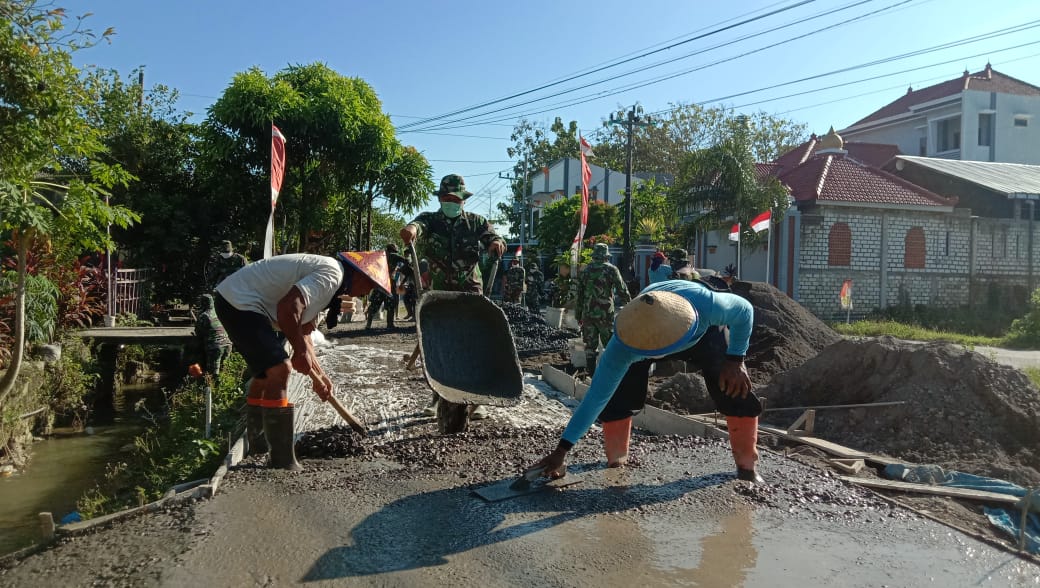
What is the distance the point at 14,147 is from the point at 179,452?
121 inches

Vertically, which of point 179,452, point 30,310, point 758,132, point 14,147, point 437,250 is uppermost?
point 758,132

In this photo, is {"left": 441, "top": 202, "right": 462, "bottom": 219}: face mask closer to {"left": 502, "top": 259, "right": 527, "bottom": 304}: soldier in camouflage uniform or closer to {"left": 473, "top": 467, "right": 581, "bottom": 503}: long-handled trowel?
{"left": 473, "top": 467, "right": 581, "bottom": 503}: long-handled trowel

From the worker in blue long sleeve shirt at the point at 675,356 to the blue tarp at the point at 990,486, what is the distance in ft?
3.99

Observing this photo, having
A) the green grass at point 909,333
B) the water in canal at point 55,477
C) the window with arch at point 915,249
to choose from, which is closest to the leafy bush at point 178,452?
the water in canal at point 55,477

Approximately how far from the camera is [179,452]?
6.35 meters

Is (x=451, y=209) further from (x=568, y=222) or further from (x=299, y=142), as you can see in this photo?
(x=568, y=222)

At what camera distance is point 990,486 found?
14.6ft

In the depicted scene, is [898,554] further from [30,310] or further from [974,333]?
[974,333]

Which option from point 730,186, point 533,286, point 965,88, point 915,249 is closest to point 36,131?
point 533,286

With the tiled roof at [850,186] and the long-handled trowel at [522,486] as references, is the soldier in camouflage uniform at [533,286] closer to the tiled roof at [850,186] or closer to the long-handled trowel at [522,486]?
the tiled roof at [850,186]

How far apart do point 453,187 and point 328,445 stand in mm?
2431

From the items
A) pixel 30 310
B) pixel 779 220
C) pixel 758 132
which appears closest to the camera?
pixel 30 310

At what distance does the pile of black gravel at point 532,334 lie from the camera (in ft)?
39.3

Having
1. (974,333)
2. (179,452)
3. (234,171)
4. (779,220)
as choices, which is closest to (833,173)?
(779,220)
